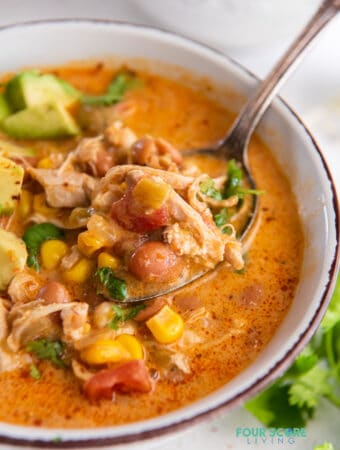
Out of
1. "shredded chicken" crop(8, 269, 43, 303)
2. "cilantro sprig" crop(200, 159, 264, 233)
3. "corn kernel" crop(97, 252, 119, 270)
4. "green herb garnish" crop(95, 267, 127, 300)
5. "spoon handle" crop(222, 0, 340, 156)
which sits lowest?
"shredded chicken" crop(8, 269, 43, 303)

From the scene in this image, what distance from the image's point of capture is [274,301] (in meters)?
3.12

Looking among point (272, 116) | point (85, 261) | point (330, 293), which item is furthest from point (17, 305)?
point (272, 116)

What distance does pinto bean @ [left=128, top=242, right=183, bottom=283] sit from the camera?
9.55 ft

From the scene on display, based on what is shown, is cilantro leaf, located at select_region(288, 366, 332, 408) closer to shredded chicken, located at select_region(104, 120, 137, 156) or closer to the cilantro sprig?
the cilantro sprig

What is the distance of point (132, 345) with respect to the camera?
2781 mm

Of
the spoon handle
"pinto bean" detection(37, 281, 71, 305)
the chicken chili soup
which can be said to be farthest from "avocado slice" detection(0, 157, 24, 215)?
the spoon handle

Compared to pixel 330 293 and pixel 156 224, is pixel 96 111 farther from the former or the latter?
pixel 330 293

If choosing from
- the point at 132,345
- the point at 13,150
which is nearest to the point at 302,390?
the point at 132,345

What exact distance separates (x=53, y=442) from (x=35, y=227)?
1.20 metres

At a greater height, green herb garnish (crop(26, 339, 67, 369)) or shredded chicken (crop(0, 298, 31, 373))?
green herb garnish (crop(26, 339, 67, 369))

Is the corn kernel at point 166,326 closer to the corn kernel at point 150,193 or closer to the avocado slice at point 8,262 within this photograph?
the corn kernel at point 150,193

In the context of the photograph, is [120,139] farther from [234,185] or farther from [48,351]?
[48,351]

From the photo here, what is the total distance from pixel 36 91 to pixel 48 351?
1.74 metres

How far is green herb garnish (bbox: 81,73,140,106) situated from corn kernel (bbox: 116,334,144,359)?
168 centimetres
